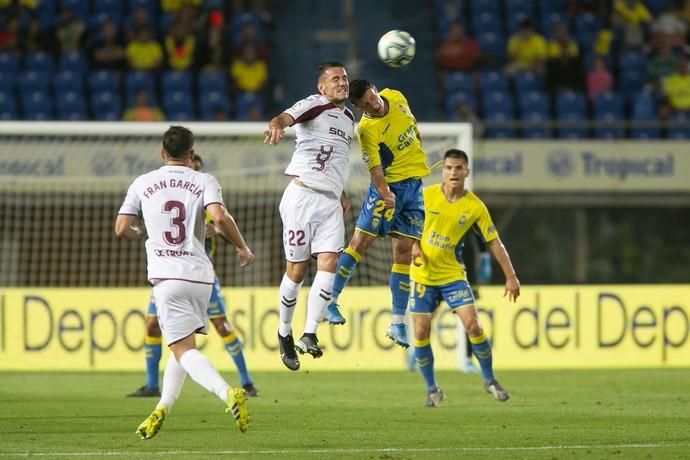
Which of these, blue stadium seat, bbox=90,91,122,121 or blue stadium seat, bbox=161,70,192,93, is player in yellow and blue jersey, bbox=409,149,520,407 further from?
blue stadium seat, bbox=161,70,192,93

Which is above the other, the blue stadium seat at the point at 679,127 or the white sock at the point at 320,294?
the blue stadium seat at the point at 679,127

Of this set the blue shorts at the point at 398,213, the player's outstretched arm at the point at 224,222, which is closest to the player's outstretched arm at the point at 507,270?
the blue shorts at the point at 398,213

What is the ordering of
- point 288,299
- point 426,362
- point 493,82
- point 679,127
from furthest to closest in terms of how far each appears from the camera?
point 493,82, point 679,127, point 426,362, point 288,299

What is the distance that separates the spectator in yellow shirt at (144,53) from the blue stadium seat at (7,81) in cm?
191

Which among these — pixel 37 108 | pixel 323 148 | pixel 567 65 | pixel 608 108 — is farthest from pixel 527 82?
pixel 323 148

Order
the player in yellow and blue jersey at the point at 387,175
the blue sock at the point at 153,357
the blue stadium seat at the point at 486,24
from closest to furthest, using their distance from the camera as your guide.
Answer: the player in yellow and blue jersey at the point at 387,175
the blue sock at the point at 153,357
the blue stadium seat at the point at 486,24

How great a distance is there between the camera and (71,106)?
21.1 metres

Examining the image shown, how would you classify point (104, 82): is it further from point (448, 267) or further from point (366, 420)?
point (366, 420)

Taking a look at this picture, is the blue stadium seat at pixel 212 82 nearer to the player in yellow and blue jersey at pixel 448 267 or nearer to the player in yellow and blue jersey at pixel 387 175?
the player in yellow and blue jersey at pixel 448 267

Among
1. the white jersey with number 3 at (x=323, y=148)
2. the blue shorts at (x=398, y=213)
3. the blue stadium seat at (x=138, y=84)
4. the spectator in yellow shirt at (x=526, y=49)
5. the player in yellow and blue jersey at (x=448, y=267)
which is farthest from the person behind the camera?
the spectator in yellow shirt at (x=526, y=49)

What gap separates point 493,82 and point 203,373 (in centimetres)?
1425

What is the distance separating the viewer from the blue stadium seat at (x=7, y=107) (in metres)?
20.9

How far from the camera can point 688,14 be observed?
949 inches

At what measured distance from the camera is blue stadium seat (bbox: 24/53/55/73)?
21688 millimetres
